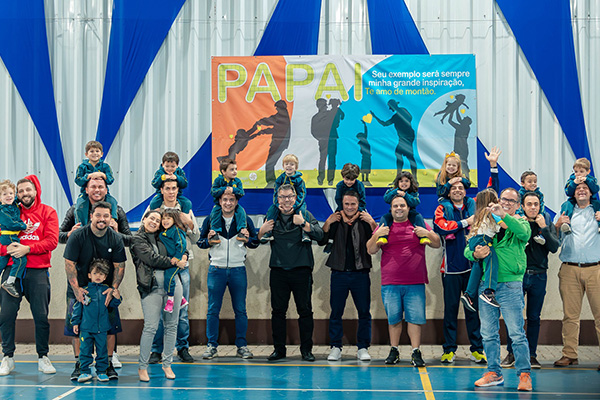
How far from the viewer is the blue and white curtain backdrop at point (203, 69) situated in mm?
8703

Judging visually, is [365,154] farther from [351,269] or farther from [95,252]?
[95,252]

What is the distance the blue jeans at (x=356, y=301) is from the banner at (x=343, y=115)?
155cm

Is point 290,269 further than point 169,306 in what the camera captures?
Yes

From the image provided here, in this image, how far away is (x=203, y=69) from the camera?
8.96 metres

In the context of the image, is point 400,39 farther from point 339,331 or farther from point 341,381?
point 341,381

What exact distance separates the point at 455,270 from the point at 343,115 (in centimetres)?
262

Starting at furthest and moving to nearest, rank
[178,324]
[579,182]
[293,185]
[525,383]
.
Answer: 1. [293,185]
2. [178,324]
3. [579,182]
4. [525,383]

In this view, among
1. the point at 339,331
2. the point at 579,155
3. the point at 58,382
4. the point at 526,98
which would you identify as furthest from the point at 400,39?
the point at 58,382

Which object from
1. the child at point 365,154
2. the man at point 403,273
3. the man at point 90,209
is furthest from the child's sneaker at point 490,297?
the man at point 90,209

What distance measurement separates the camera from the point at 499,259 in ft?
20.4

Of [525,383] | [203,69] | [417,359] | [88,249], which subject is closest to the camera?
[525,383]

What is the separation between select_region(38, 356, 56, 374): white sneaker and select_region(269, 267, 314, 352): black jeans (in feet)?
7.89

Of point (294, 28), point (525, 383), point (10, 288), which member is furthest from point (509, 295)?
point (10, 288)

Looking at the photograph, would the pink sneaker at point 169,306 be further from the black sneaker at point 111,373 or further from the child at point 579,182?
the child at point 579,182
